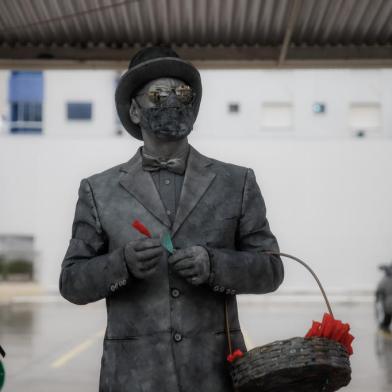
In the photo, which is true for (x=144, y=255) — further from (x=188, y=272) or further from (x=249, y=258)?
(x=249, y=258)

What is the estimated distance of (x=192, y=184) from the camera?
277 centimetres

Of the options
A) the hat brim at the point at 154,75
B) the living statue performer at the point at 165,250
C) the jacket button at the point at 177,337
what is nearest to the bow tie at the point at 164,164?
the living statue performer at the point at 165,250

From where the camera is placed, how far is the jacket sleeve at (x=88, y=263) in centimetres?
254

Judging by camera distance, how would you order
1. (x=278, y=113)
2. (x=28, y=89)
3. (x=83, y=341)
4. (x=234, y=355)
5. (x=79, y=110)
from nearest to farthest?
(x=234, y=355) < (x=83, y=341) < (x=278, y=113) < (x=79, y=110) < (x=28, y=89)

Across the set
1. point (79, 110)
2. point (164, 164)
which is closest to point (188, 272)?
point (164, 164)

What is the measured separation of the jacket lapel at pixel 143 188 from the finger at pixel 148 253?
0.27 m

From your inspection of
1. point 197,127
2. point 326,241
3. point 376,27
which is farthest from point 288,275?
point 376,27

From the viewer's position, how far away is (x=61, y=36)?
6.52m

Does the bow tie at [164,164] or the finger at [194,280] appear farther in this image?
the bow tie at [164,164]

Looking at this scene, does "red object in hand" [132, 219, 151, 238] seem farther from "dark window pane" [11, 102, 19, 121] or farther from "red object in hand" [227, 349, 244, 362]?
"dark window pane" [11, 102, 19, 121]

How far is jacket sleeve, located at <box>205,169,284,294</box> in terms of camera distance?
2539 millimetres

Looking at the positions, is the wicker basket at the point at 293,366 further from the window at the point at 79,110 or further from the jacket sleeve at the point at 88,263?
the window at the point at 79,110

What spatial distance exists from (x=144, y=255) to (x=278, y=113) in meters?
34.9

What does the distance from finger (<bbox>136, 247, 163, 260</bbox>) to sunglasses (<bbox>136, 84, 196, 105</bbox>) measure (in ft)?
1.99
